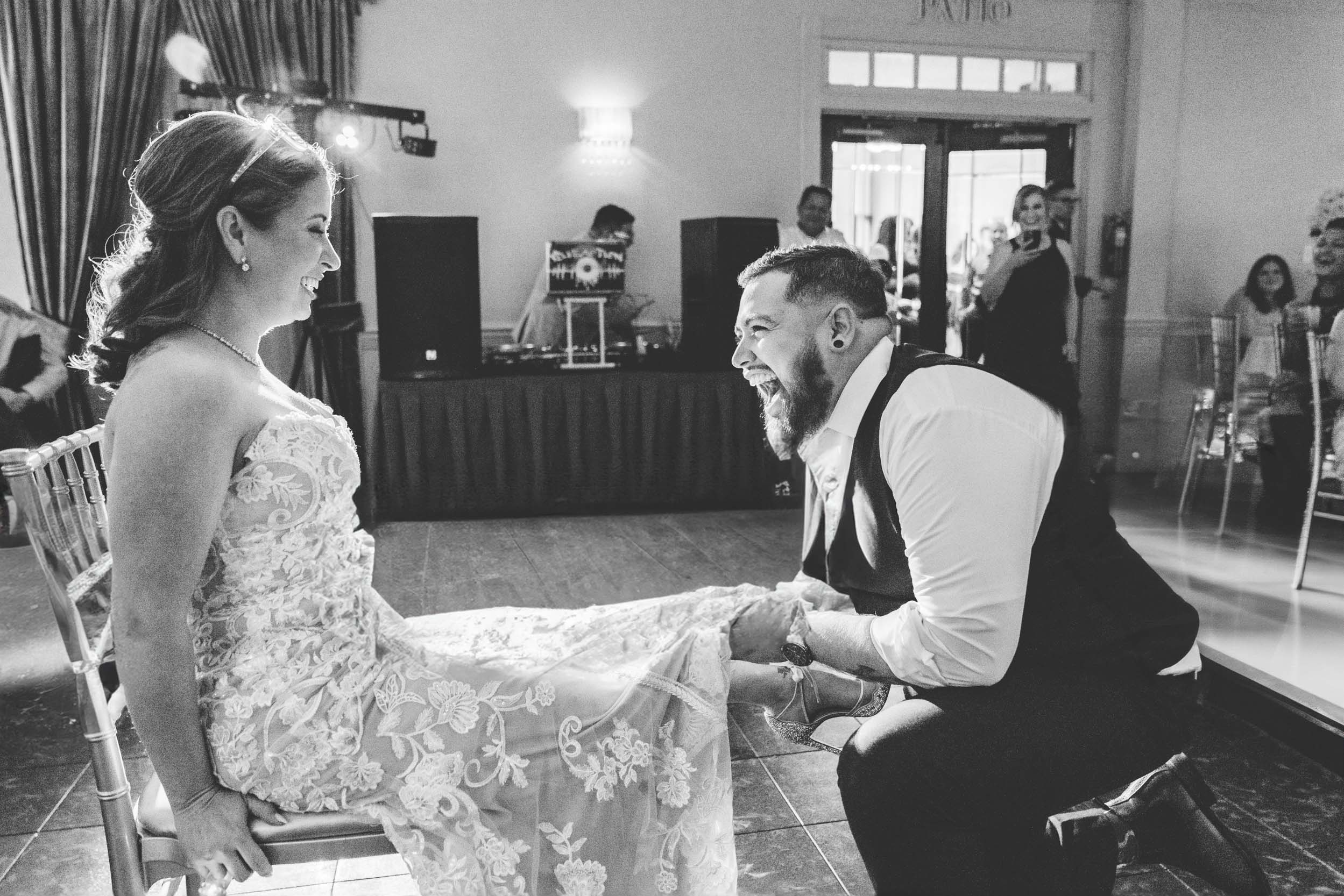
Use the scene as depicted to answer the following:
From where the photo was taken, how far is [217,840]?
1.21 metres

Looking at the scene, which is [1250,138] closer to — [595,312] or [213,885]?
[595,312]

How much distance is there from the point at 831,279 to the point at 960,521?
0.42 metres

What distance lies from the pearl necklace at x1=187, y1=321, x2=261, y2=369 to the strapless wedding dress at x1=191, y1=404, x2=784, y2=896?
12 cm

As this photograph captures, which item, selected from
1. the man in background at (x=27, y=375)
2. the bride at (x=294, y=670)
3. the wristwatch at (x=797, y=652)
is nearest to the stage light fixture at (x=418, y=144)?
the man in background at (x=27, y=375)

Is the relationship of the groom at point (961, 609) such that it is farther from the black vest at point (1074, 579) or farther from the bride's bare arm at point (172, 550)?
the bride's bare arm at point (172, 550)

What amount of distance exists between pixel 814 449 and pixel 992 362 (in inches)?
158

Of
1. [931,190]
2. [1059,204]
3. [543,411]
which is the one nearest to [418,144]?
[543,411]

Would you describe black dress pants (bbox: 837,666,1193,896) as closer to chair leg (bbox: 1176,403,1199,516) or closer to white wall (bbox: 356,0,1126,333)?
chair leg (bbox: 1176,403,1199,516)

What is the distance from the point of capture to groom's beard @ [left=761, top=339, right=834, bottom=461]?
156cm

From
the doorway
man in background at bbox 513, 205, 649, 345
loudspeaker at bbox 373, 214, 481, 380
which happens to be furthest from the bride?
the doorway

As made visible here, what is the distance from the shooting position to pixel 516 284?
6250 mm

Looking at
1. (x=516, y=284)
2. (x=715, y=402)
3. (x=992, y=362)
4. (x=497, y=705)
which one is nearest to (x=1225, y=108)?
(x=992, y=362)

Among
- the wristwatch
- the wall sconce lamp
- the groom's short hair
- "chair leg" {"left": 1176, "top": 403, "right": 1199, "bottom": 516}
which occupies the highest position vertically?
the wall sconce lamp

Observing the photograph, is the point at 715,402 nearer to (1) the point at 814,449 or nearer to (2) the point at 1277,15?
(1) the point at 814,449
